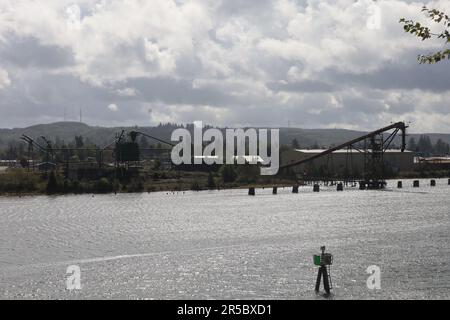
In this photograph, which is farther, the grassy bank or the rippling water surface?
the grassy bank

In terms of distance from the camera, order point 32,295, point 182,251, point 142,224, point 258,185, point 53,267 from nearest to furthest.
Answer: point 32,295 → point 53,267 → point 182,251 → point 142,224 → point 258,185

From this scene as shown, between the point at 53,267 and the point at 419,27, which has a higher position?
the point at 419,27

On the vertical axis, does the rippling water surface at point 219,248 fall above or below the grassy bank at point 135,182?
below

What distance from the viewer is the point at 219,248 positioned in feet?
184

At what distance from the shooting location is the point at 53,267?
1833 inches

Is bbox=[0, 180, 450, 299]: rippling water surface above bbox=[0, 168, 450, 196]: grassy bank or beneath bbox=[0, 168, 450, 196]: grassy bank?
beneath

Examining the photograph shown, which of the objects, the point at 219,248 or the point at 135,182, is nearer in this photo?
the point at 219,248

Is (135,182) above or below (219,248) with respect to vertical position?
above

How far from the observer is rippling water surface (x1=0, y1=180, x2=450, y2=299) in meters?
39.9

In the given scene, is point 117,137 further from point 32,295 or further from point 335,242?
point 32,295

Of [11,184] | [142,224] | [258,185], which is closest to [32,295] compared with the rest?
[142,224]

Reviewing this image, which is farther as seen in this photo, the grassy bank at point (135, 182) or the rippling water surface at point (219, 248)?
the grassy bank at point (135, 182)

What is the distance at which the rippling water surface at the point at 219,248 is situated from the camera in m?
39.9
